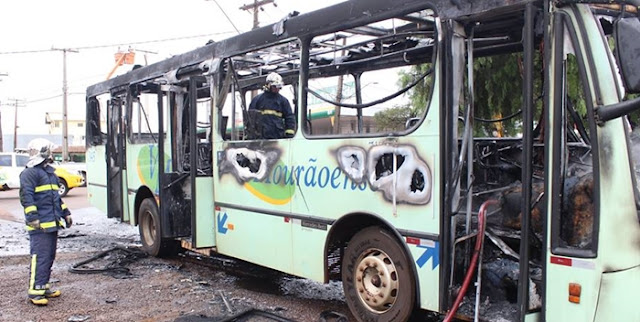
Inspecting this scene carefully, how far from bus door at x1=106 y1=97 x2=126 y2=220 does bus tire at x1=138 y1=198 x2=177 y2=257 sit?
102cm

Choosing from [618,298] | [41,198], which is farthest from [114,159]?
[618,298]

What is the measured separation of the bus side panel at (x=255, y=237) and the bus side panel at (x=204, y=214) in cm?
10

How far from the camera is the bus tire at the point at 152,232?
841 centimetres

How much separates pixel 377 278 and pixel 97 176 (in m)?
7.50

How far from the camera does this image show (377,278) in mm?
4840

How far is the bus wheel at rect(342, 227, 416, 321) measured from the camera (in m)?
4.56

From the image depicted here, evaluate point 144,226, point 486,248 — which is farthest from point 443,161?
point 144,226

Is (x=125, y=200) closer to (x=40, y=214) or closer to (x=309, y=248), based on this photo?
(x=40, y=214)

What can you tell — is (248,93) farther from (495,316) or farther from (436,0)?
(495,316)

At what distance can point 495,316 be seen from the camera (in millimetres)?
4043

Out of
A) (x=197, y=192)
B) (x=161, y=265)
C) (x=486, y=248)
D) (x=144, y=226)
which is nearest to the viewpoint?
(x=486, y=248)

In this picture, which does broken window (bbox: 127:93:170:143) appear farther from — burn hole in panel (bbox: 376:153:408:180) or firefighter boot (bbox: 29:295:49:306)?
burn hole in panel (bbox: 376:153:408:180)

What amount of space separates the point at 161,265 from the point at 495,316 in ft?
17.9

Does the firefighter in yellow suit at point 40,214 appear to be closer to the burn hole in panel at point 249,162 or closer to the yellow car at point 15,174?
the burn hole in panel at point 249,162
